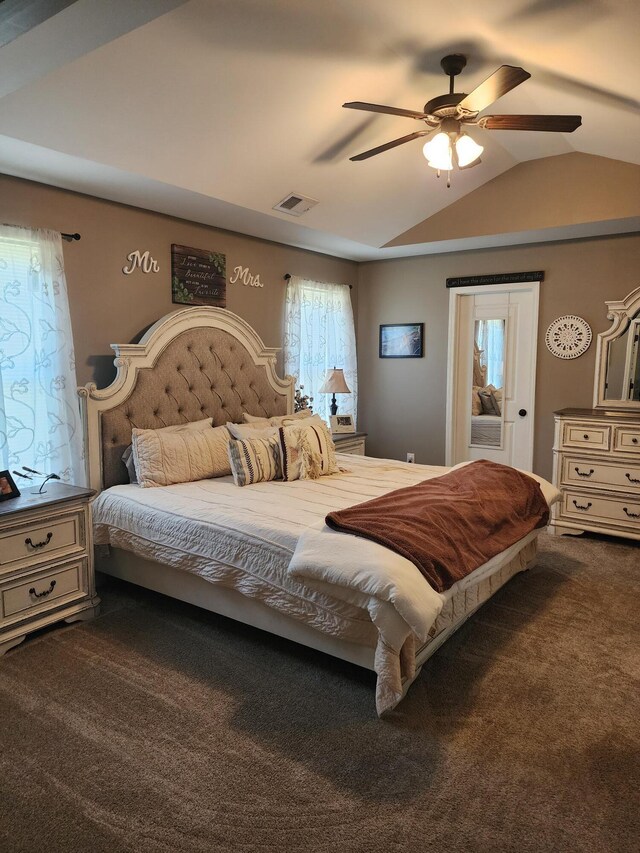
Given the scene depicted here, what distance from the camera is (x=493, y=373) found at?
17.3ft

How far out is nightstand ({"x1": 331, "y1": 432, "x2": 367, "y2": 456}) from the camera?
4.91 m

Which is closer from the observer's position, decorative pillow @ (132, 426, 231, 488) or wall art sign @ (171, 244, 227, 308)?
decorative pillow @ (132, 426, 231, 488)

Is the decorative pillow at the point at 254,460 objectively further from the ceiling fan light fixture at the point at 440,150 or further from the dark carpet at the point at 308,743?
the ceiling fan light fixture at the point at 440,150

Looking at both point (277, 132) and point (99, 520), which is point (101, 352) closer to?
point (99, 520)

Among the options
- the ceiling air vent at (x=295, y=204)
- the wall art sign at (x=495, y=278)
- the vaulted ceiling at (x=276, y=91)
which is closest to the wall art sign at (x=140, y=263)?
the vaulted ceiling at (x=276, y=91)

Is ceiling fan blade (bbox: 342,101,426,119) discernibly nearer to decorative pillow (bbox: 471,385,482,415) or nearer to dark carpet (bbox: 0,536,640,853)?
dark carpet (bbox: 0,536,640,853)

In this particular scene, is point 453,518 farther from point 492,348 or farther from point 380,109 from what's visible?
point 492,348

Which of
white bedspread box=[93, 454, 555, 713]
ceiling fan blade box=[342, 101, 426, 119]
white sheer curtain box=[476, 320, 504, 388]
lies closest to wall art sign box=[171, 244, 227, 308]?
white bedspread box=[93, 454, 555, 713]

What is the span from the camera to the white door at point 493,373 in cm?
507

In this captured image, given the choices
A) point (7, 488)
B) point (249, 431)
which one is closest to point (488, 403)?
point (249, 431)

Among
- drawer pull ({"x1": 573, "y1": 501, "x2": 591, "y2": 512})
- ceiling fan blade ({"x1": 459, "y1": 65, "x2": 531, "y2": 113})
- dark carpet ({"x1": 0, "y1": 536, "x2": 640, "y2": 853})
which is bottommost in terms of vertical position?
dark carpet ({"x1": 0, "y1": 536, "x2": 640, "y2": 853})

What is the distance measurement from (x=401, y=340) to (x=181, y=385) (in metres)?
2.60

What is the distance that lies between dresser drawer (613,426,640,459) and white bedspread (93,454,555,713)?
3.28 ft

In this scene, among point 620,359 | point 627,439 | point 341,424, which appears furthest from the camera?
point 341,424
